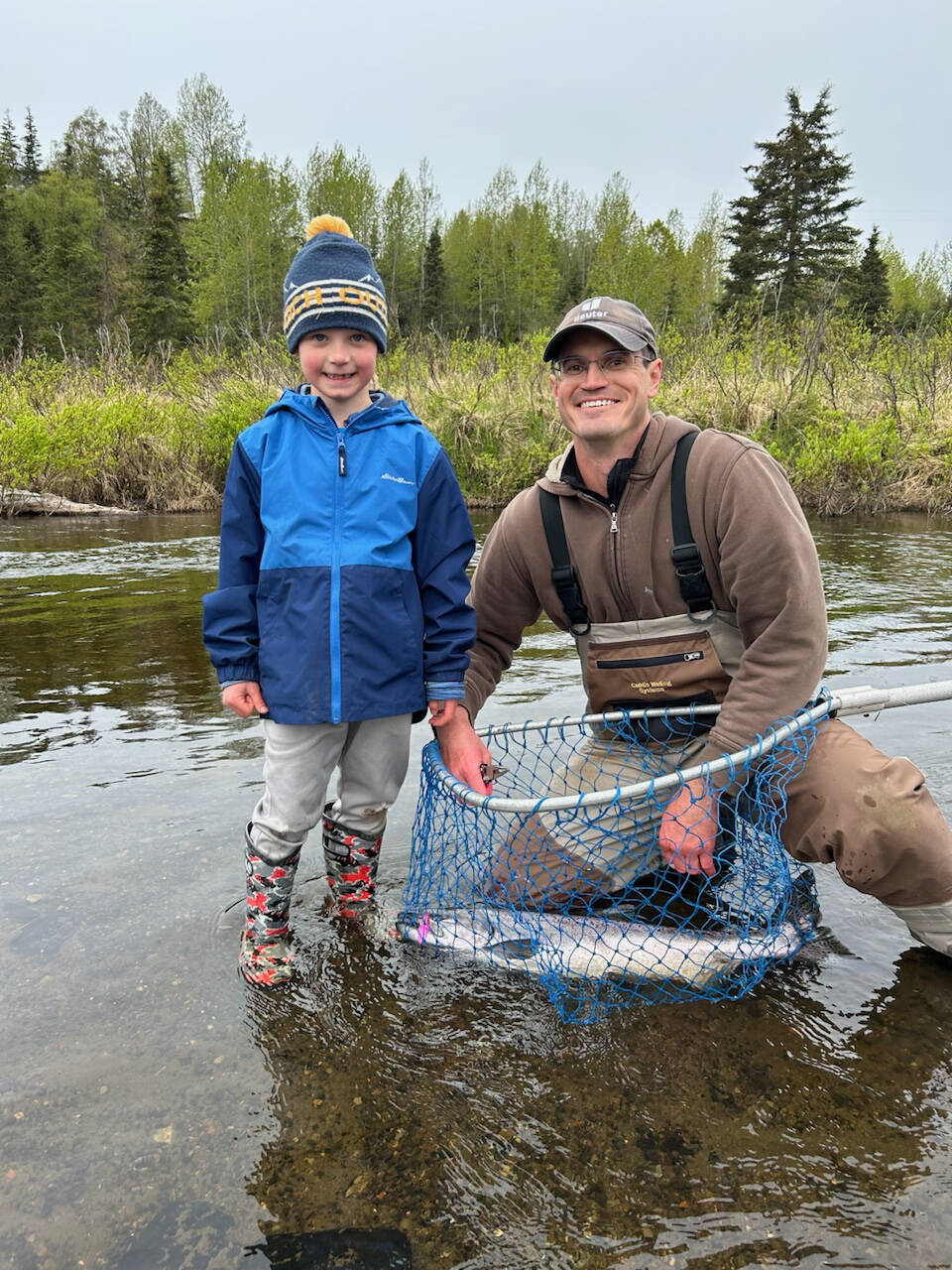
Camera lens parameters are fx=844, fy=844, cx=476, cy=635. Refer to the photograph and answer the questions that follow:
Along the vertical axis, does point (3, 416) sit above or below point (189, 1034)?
above

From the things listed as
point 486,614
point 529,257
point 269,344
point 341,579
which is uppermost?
point 529,257

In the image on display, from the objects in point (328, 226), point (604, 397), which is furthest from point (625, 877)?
point (328, 226)

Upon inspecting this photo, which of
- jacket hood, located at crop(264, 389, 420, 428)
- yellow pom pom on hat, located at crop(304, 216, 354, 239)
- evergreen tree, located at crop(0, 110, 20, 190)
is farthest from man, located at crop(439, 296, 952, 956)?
evergreen tree, located at crop(0, 110, 20, 190)

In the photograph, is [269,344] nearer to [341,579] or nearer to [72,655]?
[72,655]

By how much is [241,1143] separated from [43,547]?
35.2ft

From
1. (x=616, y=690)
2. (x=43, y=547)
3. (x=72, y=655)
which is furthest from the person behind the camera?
(x=43, y=547)

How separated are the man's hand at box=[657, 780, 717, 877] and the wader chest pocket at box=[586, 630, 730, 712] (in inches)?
19.5

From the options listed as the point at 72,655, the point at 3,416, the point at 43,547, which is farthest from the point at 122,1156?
the point at 3,416

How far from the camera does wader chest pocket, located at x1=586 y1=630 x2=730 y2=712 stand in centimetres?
274

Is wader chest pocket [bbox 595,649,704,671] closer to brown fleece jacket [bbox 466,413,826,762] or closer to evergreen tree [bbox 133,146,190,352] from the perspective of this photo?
brown fleece jacket [bbox 466,413,826,762]

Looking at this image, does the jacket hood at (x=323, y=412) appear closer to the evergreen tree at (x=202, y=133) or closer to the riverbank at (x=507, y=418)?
the riverbank at (x=507, y=418)

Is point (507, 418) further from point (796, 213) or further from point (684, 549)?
point (796, 213)

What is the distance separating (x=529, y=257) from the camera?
5644 centimetres

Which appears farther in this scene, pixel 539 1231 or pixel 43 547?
pixel 43 547
